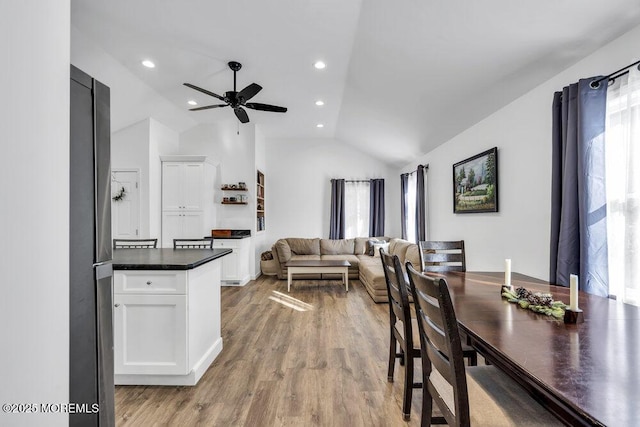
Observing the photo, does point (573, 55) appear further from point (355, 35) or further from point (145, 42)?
point (145, 42)

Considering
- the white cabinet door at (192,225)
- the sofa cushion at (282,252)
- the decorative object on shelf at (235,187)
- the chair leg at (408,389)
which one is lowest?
the chair leg at (408,389)

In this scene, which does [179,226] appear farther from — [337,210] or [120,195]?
[337,210]

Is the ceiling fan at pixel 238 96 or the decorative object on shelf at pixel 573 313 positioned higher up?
the ceiling fan at pixel 238 96

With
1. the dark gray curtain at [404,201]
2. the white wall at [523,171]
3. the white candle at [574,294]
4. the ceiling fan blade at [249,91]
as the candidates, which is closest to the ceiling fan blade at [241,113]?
the ceiling fan blade at [249,91]

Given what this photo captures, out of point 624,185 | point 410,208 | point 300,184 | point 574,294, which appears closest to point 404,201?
point 410,208

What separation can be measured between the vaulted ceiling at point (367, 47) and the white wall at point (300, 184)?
222 centimetres

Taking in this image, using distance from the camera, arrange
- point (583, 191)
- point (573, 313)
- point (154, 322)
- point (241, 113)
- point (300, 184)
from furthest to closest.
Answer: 1. point (300, 184)
2. point (241, 113)
3. point (154, 322)
4. point (583, 191)
5. point (573, 313)

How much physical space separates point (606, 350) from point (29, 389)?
1.66 metres

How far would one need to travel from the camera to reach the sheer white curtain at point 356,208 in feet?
22.6

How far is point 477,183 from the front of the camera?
3.55 meters

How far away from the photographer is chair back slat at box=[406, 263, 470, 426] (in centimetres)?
Answer: 101

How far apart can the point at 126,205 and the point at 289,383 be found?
169 inches

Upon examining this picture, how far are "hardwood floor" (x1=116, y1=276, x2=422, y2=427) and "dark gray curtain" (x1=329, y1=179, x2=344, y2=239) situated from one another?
3.09 metres

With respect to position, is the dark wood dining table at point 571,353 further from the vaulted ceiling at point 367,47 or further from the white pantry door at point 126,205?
the white pantry door at point 126,205
